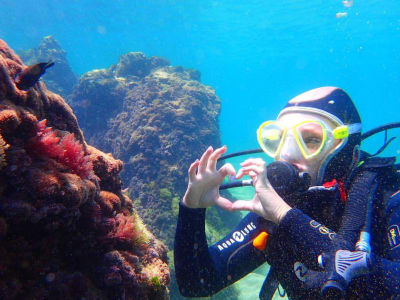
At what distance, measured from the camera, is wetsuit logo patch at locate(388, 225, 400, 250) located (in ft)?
5.94

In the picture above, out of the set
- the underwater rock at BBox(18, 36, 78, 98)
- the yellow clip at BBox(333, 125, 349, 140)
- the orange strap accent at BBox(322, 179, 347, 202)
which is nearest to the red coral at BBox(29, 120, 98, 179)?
the orange strap accent at BBox(322, 179, 347, 202)

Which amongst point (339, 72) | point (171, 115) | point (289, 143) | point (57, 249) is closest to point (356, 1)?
point (171, 115)

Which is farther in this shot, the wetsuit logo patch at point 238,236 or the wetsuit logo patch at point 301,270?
the wetsuit logo patch at point 238,236

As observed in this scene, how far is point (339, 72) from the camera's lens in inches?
3984

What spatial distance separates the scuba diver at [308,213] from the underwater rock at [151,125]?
5.20 m

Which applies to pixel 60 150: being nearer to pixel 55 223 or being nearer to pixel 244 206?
pixel 55 223

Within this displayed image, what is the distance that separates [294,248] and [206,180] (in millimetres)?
933

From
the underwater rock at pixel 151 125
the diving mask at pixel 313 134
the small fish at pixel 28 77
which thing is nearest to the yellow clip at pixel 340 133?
the diving mask at pixel 313 134

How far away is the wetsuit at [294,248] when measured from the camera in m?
A: 1.56

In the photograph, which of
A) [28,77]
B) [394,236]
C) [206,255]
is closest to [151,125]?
[28,77]

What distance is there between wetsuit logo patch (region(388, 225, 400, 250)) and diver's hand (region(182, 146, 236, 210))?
4.32 ft

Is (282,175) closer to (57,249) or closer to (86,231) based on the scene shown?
(86,231)

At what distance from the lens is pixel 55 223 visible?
158 cm

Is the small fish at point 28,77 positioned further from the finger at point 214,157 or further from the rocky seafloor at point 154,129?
A: the rocky seafloor at point 154,129
